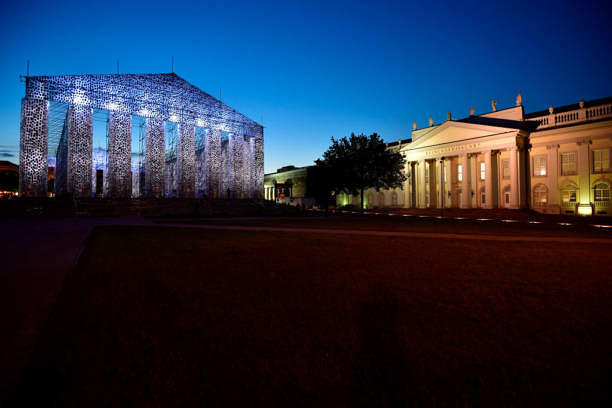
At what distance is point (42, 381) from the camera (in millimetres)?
2391

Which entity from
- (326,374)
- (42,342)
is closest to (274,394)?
(326,374)

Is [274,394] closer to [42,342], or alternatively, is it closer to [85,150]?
[42,342]

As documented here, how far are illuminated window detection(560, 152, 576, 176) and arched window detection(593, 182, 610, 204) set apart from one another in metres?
2.68

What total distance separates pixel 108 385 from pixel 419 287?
4.24 metres

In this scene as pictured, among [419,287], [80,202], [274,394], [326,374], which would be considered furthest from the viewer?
[80,202]

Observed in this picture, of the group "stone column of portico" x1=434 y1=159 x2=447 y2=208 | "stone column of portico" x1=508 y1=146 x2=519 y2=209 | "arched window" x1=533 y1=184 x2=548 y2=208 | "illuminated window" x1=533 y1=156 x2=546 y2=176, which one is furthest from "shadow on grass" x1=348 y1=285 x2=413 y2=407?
"stone column of portico" x1=434 y1=159 x2=447 y2=208

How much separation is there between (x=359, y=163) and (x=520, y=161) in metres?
19.4

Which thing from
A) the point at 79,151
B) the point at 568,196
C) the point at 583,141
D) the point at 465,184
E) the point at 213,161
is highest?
the point at 583,141

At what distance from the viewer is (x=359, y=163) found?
127 ft

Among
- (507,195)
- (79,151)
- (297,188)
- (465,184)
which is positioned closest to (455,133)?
(465,184)

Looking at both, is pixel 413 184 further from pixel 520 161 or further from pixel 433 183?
pixel 520 161

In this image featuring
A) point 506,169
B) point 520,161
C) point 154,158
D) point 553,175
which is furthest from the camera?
point 506,169

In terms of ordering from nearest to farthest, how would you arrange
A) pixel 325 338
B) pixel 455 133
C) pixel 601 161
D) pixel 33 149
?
pixel 325 338
pixel 33 149
pixel 601 161
pixel 455 133

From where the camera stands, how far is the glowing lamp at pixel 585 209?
33156 millimetres
